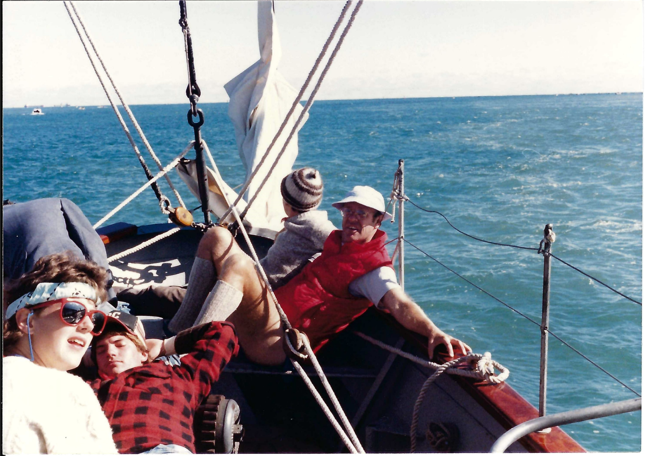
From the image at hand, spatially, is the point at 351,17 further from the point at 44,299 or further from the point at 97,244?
the point at 97,244

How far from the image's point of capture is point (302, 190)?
254 cm

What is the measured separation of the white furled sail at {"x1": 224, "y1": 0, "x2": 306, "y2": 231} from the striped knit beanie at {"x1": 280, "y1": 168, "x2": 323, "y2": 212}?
1.45m

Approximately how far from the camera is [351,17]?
81.6 inches

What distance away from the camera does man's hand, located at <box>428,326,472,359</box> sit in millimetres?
2076

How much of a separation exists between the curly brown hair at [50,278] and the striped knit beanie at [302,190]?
1162 mm

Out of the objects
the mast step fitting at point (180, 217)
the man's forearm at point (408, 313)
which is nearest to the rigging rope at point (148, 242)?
the mast step fitting at point (180, 217)

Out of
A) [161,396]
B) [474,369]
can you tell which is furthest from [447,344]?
[161,396]

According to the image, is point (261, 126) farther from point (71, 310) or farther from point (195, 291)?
point (71, 310)

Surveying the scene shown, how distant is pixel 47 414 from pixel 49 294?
0.32m

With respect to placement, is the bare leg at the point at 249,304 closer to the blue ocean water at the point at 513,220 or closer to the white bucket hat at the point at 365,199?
the white bucket hat at the point at 365,199

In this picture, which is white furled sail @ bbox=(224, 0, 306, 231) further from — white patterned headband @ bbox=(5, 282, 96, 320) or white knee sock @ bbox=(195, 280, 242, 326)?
white patterned headband @ bbox=(5, 282, 96, 320)

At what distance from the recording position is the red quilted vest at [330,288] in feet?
7.74

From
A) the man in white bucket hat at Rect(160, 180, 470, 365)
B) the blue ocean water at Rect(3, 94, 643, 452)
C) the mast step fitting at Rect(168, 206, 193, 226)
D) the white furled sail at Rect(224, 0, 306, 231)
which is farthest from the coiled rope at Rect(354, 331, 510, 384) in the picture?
the blue ocean water at Rect(3, 94, 643, 452)

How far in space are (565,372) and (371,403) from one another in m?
4.15
